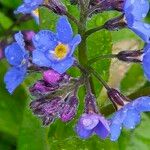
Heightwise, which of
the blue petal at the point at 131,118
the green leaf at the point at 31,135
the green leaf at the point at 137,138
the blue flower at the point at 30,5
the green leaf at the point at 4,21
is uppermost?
the blue flower at the point at 30,5

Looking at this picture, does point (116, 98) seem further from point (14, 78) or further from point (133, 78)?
point (133, 78)

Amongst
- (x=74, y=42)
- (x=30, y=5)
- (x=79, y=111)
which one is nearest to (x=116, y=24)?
(x=74, y=42)

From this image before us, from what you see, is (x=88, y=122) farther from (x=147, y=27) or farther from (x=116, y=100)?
(x=147, y=27)

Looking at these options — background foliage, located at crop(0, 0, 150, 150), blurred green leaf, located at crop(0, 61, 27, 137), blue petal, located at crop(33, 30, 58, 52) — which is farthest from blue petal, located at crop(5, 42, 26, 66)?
blurred green leaf, located at crop(0, 61, 27, 137)

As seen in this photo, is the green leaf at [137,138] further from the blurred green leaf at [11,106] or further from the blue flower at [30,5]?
the blue flower at [30,5]

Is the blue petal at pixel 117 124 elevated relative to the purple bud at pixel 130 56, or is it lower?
lower

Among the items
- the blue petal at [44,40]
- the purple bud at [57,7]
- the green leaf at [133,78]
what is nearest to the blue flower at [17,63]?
the blue petal at [44,40]

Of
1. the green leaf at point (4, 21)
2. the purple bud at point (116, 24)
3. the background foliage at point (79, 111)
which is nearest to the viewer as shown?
the purple bud at point (116, 24)

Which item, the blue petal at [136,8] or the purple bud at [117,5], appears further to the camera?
the purple bud at [117,5]
